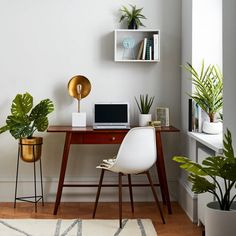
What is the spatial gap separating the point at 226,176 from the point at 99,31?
2.78 metres

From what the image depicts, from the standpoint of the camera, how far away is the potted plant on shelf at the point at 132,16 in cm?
495

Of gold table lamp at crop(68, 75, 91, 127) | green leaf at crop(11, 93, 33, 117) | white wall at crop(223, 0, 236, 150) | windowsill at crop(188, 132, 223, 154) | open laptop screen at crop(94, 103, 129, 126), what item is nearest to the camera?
white wall at crop(223, 0, 236, 150)

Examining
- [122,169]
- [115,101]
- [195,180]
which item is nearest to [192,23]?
[115,101]

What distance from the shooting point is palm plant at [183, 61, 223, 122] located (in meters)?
4.27

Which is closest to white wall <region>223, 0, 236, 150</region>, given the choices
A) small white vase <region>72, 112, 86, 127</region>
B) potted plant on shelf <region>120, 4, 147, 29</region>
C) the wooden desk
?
the wooden desk

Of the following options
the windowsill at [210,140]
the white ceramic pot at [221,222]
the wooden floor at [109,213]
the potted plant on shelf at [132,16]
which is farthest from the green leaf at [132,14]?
the white ceramic pot at [221,222]

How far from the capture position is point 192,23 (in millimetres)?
4582

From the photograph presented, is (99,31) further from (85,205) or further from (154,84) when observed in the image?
(85,205)

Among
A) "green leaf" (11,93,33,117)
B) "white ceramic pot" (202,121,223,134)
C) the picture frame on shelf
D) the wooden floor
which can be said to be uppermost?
"green leaf" (11,93,33,117)

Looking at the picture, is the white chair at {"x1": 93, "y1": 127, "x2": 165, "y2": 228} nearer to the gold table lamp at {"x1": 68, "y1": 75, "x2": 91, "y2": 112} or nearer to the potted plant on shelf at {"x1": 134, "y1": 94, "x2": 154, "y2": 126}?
the potted plant on shelf at {"x1": 134, "y1": 94, "x2": 154, "y2": 126}

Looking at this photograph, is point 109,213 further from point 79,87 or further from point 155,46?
point 155,46

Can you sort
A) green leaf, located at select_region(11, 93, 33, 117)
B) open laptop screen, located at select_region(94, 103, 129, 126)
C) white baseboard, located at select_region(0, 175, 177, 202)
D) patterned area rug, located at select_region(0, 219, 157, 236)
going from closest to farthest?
1. patterned area rug, located at select_region(0, 219, 157, 236)
2. green leaf, located at select_region(11, 93, 33, 117)
3. open laptop screen, located at select_region(94, 103, 129, 126)
4. white baseboard, located at select_region(0, 175, 177, 202)

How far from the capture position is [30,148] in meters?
4.72

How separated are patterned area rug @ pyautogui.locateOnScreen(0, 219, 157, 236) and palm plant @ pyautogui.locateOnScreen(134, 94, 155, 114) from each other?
1.11 meters
